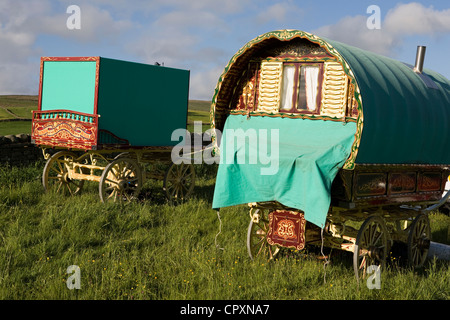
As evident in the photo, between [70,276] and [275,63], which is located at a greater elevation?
[275,63]

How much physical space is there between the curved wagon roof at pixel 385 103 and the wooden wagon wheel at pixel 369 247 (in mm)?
979

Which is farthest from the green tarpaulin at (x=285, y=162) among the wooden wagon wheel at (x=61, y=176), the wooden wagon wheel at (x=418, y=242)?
the wooden wagon wheel at (x=61, y=176)

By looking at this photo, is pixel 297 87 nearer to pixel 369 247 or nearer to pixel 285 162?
pixel 285 162

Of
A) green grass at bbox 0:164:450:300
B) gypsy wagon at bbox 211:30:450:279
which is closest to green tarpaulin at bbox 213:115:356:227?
gypsy wagon at bbox 211:30:450:279

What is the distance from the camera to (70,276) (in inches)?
263

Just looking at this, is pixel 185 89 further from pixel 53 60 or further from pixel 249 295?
pixel 249 295

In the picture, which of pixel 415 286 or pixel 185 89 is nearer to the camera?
pixel 415 286

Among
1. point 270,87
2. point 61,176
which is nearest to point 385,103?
point 270,87

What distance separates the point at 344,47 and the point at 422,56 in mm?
2453

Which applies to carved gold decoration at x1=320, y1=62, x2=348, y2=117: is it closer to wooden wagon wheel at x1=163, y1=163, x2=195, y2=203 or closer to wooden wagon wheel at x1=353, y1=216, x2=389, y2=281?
wooden wagon wheel at x1=353, y1=216, x2=389, y2=281

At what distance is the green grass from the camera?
254 inches

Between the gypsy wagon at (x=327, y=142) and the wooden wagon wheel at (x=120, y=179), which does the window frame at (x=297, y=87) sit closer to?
the gypsy wagon at (x=327, y=142)
